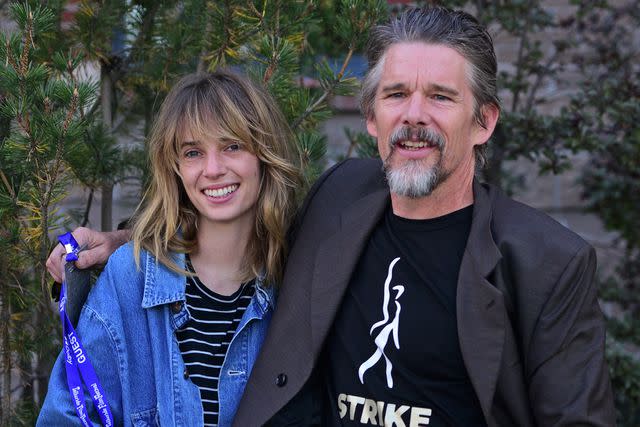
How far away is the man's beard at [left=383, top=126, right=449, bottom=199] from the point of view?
2.61 meters

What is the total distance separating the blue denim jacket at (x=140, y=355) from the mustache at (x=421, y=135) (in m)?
0.72

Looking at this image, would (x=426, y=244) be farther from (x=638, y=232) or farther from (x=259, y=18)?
(x=638, y=232)

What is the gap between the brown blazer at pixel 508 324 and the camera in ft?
7.55

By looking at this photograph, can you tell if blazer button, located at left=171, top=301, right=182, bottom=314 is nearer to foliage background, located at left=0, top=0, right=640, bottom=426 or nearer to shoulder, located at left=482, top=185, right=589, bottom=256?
foliage background, located at left=0, top=0, right=640, bottom=426

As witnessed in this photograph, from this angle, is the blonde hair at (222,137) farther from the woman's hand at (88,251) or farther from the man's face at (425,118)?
the man's face at (425,118)

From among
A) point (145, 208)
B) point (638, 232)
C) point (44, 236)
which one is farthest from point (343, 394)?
point (638, 232)

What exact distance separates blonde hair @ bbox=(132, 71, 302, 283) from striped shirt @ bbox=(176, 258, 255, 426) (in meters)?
0.09

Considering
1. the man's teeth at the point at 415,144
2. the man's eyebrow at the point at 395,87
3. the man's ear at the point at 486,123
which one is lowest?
the man's teeth at the point at 415,144

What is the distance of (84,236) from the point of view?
2820mm

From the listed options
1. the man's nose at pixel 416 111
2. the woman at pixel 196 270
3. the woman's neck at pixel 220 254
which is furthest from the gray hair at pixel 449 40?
the woman's neck at pixel 220 254

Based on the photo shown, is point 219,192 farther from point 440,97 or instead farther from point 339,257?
point 440,97

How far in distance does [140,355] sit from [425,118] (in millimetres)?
1075

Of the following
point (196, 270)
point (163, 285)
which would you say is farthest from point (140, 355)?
point (196, 270)

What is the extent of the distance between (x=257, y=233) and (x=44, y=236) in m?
0.69
